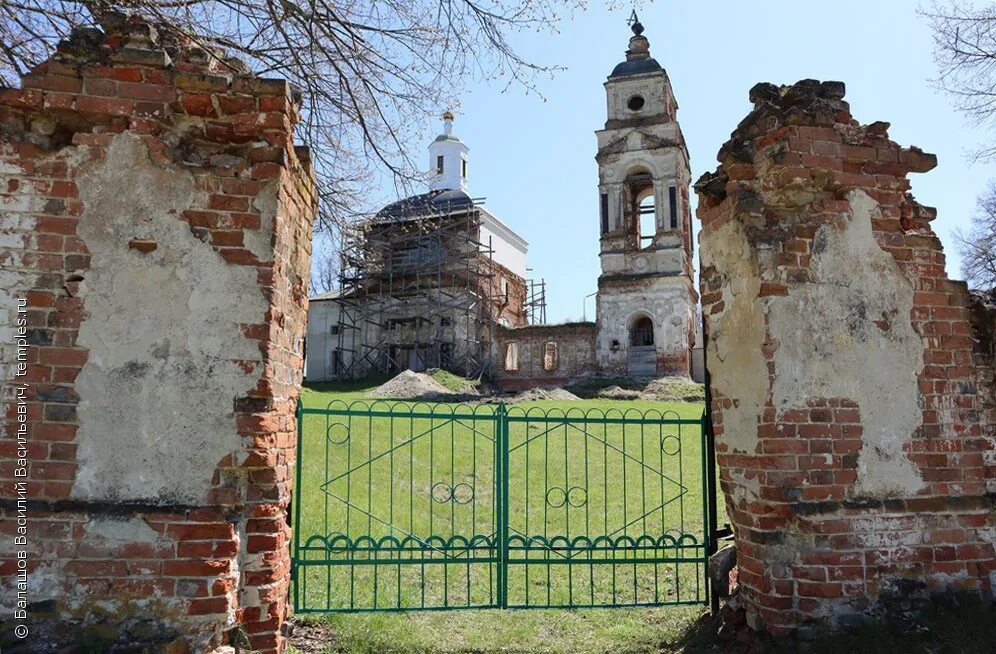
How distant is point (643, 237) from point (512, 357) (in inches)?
295

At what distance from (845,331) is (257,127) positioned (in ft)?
10.0

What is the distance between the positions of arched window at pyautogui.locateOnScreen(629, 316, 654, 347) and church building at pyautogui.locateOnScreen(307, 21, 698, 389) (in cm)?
5

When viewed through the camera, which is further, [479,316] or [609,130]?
[479,316]

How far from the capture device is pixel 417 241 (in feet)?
97.1

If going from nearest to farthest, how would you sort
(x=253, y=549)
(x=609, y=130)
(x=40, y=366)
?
1. (x=40, y=366)
2. (x=253, y=549)
3. (x=609, y=130)

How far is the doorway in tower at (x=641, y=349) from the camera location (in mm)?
25578

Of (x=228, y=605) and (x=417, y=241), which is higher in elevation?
(x=417, y=241)

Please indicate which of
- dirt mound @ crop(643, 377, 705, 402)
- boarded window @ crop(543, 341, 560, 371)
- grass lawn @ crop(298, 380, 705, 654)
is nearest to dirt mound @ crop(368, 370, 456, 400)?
boarded window @ crop(543, 341, 560, 371)

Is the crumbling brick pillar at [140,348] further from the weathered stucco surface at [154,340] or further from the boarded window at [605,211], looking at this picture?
the boarded window at [605,211]

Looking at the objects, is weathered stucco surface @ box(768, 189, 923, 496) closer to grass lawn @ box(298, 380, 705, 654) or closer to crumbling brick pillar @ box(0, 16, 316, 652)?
grass lawn @ box(298, 380, 705, 654)

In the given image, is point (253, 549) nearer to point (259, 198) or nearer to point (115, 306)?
point (115, 306)

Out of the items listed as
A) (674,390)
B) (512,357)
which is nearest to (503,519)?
(674,390)

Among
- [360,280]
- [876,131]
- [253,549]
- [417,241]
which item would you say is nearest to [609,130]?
[417,241]

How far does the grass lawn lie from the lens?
162 inches
